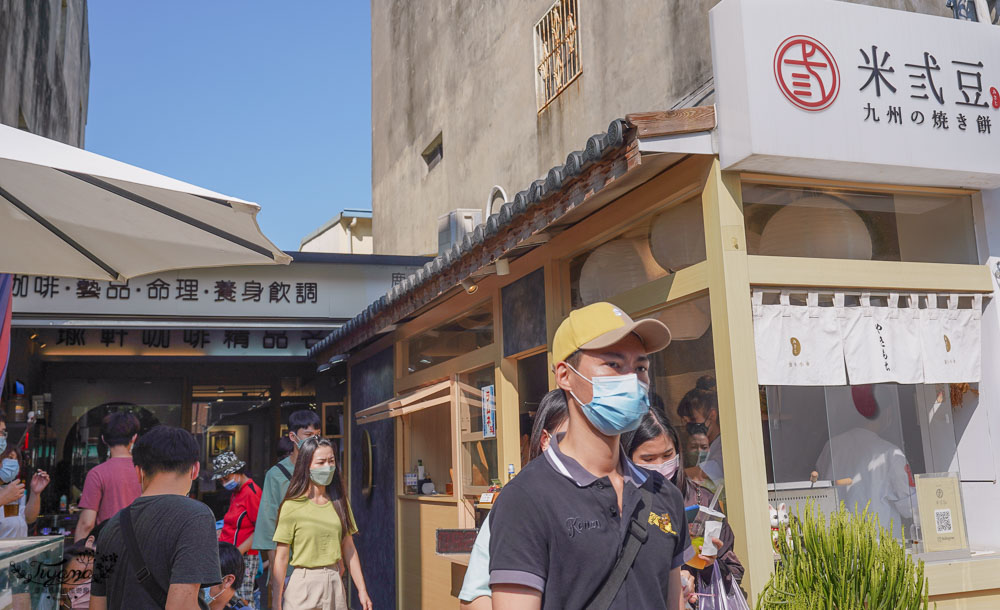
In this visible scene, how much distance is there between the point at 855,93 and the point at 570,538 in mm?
3580

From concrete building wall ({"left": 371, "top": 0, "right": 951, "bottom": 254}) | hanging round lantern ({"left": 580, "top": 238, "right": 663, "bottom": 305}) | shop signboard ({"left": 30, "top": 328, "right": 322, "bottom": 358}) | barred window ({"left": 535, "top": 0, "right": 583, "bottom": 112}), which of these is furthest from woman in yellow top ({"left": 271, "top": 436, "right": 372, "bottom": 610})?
shop signboard ({"left": 30, "top": 328, "right": 322, "bottom": 358})

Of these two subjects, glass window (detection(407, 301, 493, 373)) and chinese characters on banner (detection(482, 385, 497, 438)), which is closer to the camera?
chinese characters on banner (detection(482, 385, 497, 438))

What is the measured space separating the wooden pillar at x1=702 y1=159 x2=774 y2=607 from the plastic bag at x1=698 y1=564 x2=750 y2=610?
0.88ft

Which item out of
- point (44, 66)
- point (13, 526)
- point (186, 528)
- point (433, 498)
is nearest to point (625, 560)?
point (186, 528)

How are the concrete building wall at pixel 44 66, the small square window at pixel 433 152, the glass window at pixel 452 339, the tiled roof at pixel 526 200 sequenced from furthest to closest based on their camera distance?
the small square window at pixel 433 152, the concrete building wall at pixel 44 66, the glass window at pixel 452 339, the tiled roof at pixel 526 200

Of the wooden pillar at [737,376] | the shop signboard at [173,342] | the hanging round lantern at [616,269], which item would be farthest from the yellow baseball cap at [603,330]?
the shop signboard at [173,342]

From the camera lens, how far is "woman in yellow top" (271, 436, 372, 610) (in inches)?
214

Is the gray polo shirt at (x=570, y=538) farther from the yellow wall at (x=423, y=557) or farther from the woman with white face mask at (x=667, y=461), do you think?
the yellow wall at (x=423, y=557)

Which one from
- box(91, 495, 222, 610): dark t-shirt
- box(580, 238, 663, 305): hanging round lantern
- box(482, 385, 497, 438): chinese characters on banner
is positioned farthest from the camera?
box(482, 385, 497, 438): chinese characters on banner

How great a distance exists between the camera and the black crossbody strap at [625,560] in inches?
82.4

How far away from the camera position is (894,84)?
4.85 m

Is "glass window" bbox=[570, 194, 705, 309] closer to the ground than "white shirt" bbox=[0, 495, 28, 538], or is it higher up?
higher up

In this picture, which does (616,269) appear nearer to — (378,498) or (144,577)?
(144,577)

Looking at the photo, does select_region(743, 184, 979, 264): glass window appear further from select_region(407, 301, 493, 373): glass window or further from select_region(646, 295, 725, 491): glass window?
select_region(407, 301, 493, 373): glass window
